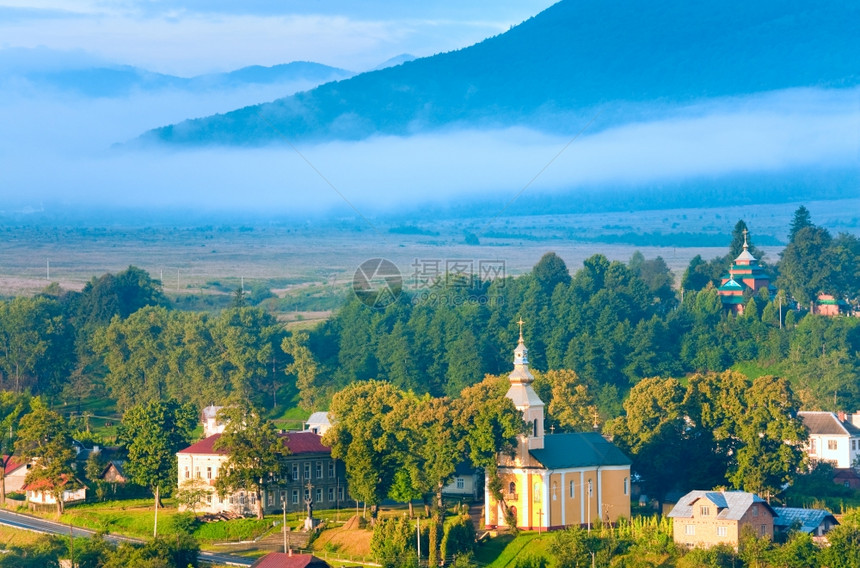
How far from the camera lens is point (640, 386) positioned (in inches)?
2611

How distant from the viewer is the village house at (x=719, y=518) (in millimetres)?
53344

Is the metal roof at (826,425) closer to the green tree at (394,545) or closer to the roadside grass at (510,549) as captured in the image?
the roadside grass at (510,549)

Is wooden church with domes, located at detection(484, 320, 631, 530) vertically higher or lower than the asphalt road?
higher

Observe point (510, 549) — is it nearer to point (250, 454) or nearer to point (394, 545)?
point (394, 545)

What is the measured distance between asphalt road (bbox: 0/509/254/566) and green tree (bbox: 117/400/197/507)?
3708 mm

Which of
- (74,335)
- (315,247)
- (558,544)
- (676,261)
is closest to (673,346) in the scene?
(74,335)

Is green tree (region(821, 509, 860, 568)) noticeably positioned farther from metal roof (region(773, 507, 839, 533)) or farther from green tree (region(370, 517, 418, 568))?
green tree (region(370, 517, 418, 568))

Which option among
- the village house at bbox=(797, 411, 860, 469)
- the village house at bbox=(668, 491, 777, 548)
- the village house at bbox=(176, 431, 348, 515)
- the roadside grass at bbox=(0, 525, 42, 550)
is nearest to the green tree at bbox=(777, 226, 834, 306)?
the village house at bbox=(797, 411, 860, 469)

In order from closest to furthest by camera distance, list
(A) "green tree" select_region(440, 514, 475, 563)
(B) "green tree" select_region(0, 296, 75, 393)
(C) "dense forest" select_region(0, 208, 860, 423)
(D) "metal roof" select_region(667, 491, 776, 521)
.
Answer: (D) "metal roof" select_region(667, 491, 776, 521)
(A) "green tree" select_region(440, 514, 475, 563)
(C) "dense forest" select_region(0, 208, 860, 423)
(B) "green tree" select_region(0, 296, 75, 393)

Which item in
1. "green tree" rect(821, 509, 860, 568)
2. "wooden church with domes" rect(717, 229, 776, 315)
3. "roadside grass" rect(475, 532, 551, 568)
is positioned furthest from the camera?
"wooden church with domes" rect(717, 229, 776, 315)

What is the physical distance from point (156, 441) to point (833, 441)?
28783 millimetres

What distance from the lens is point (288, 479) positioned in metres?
62.9

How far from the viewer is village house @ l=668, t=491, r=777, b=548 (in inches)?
2100

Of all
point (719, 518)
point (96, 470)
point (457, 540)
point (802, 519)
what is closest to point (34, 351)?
point (96, 470)
